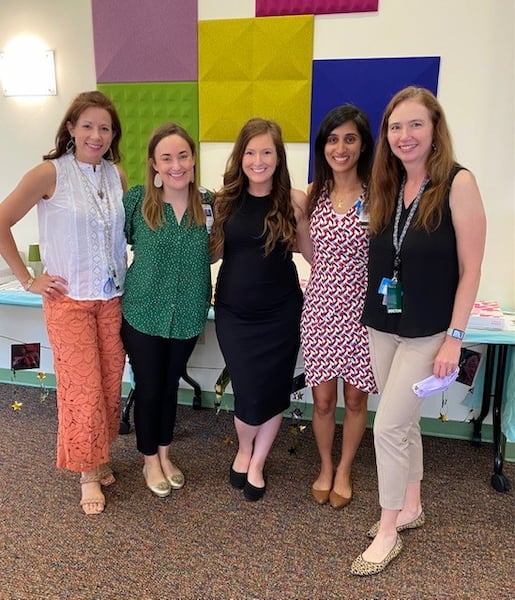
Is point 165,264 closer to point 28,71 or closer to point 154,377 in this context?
point 154,377

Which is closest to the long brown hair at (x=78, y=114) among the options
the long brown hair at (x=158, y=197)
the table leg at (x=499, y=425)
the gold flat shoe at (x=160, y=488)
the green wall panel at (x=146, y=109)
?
the long brown hair at (x=158, y=197)

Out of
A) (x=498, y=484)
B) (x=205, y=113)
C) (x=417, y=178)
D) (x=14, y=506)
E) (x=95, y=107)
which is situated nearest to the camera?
(x=417, y=178)

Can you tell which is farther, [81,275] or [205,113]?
[205,113]

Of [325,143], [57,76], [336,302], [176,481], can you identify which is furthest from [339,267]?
[57,76]

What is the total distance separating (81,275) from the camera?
6.45ft

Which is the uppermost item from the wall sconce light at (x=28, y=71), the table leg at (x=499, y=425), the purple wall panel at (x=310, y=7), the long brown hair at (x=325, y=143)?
the purple wall panel at (x=310, y=7)

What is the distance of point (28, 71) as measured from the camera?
295cm

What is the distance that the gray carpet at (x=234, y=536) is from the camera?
175 cm

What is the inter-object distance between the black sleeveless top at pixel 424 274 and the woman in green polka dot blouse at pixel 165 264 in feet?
2.32

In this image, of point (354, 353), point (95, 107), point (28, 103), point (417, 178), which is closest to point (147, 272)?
point (95, 107)

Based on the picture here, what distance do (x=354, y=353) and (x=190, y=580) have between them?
0.99 m

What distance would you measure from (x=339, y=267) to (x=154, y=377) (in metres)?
0.85

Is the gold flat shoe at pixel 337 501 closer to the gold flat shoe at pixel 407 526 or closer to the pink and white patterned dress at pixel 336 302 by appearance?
the gold flat shoe at pixel 407 526

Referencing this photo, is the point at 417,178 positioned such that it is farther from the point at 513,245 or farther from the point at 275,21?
the point at 275,21
